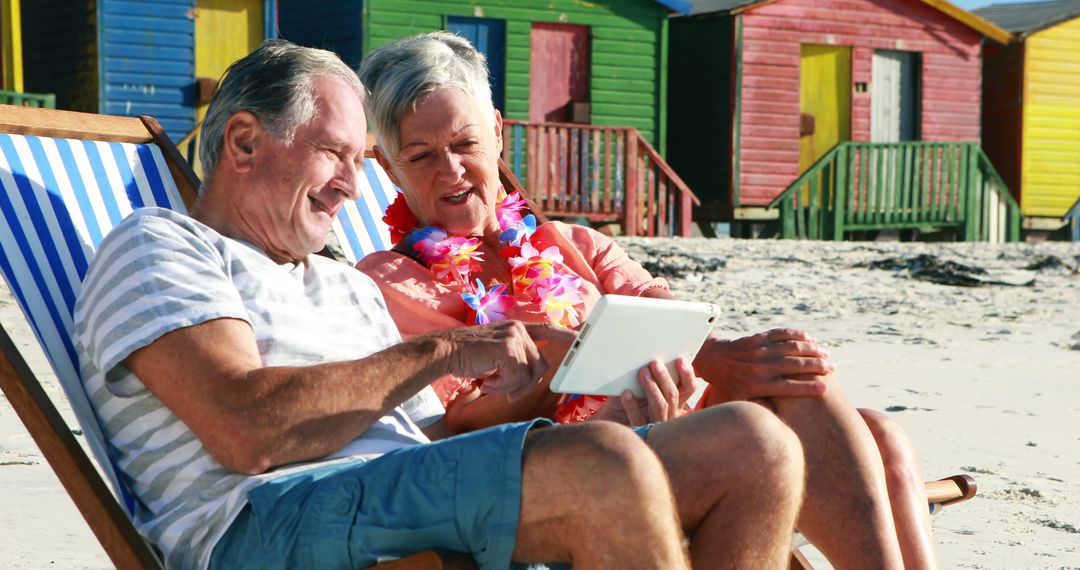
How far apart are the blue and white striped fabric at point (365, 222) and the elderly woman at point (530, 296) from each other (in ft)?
1.28

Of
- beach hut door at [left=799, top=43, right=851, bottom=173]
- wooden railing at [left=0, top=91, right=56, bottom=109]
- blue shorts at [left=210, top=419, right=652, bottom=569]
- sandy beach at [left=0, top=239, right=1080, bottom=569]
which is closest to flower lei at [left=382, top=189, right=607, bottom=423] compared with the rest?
blue shorts at [left=210, top=419, right=652, bottom=569]

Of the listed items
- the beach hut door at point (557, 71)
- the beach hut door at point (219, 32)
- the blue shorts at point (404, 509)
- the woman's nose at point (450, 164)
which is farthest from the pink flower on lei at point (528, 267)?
the beach hut door at point (557, 71)

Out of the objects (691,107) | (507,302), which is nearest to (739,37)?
(691,107)

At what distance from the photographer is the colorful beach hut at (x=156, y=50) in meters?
15.2

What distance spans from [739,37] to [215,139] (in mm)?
15861

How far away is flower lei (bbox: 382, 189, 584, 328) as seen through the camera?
3.20m

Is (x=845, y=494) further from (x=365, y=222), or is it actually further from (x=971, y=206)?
(x=971, y=206)

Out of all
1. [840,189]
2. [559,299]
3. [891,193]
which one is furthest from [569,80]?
[559,299]

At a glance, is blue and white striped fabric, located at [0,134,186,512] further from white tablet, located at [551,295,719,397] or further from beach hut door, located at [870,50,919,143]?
beach hut door, located at [870,50,919,143]

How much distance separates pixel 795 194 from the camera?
17.7 metres

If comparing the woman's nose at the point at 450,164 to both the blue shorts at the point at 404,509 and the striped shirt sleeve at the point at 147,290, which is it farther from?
the blue shorts at the point at 404,509

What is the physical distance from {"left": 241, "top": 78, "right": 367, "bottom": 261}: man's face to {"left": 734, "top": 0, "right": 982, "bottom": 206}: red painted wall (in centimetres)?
1579

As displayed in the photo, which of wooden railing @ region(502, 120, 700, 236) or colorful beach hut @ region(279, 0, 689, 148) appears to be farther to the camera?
colorful beach hut @ region(279, 0, 689, 148)

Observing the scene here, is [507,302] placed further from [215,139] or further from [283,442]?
[283,442]
